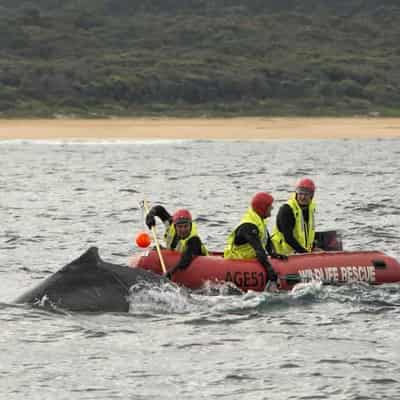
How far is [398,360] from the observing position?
14383mm

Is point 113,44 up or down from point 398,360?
up

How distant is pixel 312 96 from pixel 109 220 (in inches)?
1857

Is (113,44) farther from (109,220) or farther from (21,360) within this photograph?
(21,360)

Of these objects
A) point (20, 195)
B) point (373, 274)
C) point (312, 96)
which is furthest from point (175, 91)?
point (373, 274)

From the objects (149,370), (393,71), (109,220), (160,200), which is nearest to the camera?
(149,370)

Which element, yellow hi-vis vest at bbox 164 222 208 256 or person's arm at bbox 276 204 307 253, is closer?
yellow hi-vis vest at bbox 164 222 208 256

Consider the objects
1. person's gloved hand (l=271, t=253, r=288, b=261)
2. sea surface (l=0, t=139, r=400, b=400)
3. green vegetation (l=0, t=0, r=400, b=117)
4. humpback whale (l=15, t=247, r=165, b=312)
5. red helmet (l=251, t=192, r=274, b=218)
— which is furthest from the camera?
green vegetation (l=0, t=0, r=400, b=117)

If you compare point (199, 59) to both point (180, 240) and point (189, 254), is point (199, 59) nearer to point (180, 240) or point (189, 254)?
point (180, 240)

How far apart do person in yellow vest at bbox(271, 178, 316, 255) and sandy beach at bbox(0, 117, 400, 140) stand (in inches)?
1459

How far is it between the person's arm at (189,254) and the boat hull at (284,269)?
0.26 ft

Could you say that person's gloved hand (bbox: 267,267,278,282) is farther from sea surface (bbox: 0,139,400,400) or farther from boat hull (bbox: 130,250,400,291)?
sea surface (bbox: 0,139,400,400)

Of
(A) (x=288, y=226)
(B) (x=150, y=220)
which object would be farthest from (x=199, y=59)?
(A) (x=288, y=226)

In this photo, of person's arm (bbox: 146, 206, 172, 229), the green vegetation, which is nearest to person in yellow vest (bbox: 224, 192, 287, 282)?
person's arm (bbox: 146, 206, 172, 229)

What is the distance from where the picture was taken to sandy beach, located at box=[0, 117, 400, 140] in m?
56.8
